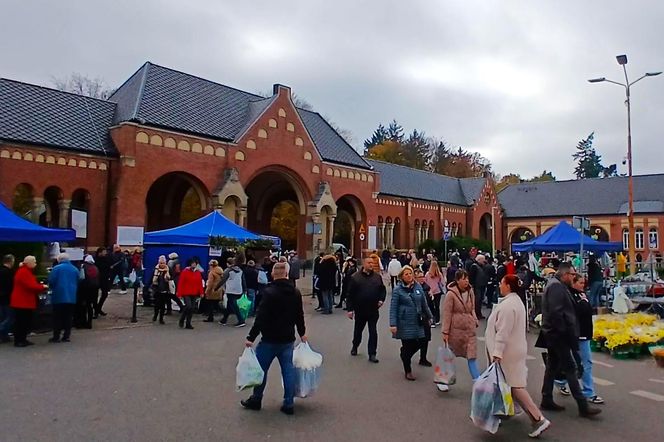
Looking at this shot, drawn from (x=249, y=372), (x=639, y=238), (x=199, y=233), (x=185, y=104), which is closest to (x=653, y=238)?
(x=639, y=238)

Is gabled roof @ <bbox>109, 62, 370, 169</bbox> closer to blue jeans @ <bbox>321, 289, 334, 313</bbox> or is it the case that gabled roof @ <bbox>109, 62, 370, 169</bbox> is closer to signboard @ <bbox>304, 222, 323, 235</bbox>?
signboard @ <bbox>304, 222, 323, 235</bbox>

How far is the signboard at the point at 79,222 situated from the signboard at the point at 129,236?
4.64ft

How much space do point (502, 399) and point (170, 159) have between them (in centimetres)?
2177

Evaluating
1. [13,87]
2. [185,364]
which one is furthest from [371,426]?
[13,87]

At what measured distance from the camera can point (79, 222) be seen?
20859 mm

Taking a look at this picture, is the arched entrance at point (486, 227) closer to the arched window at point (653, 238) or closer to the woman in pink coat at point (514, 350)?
the arched window at point (653, 238)

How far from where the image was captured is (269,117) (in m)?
29.2

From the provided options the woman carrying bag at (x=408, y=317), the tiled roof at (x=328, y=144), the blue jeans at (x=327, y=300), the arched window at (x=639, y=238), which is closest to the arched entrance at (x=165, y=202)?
the tiled roof at (x=328, y=144)

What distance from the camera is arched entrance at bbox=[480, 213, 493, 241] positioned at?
57.1 meters

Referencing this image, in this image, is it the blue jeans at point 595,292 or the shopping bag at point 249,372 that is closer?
the shopping bag at point 249,372

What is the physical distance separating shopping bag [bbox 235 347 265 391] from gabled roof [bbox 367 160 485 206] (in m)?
37.2

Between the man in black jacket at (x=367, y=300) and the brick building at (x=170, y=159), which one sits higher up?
the brick building at (x=170, y=159)

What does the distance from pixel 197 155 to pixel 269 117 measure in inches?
201

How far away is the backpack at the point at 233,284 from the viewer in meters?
13.2
